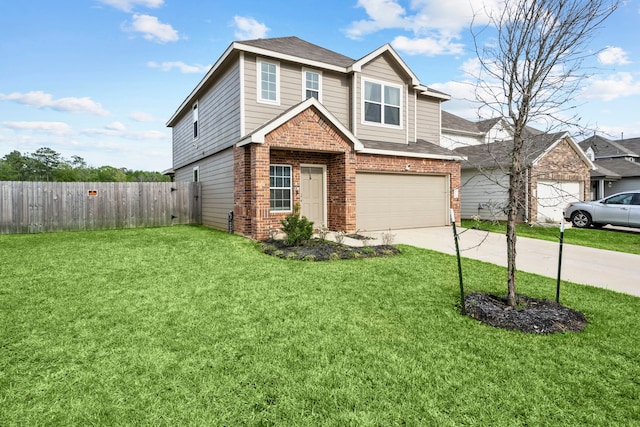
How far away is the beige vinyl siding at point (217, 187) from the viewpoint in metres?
11.4

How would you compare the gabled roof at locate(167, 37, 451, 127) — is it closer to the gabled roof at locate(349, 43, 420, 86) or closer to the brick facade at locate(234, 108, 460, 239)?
the gabled roof at locate(349, 43, 420, 86)

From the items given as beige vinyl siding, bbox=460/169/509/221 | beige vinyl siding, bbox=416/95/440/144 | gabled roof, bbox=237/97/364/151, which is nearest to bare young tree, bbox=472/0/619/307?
gabled roof, bbox=237/97/364/151

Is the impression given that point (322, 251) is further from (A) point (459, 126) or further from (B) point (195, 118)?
(A) point (459, 126)

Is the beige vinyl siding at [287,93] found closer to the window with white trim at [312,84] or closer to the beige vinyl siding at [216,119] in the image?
the window with white trim at [312,84]

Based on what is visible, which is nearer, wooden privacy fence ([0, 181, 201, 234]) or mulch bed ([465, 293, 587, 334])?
mulch bed ([465, 293, 587, 334])

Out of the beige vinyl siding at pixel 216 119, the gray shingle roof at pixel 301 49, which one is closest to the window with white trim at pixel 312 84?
the gray shingle roof at pixel 301 49

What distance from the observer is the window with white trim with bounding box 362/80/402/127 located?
1266 centimetres

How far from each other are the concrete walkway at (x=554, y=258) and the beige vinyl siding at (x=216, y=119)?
20.5ft

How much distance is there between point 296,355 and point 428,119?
14.4 metres

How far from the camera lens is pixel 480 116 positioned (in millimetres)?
4562

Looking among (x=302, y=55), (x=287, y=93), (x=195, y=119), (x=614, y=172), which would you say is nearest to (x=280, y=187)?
(x=287, y=93)

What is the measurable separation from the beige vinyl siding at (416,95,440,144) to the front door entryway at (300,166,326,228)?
602cm

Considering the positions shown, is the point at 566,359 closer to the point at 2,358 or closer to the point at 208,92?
the point at 2,358

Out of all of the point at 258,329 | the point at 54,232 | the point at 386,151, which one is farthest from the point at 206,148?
the point at 258,329
